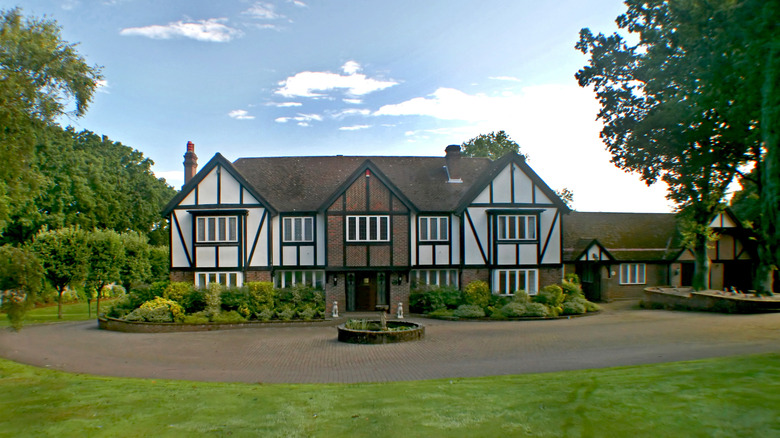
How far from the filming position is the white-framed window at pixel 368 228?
2488 centimetres

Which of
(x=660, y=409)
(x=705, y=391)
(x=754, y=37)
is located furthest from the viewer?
(x=754, y=37)

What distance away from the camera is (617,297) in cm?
3131

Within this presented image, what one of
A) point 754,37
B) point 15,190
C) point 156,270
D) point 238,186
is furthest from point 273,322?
point 156,270

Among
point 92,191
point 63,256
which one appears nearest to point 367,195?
point 63,256

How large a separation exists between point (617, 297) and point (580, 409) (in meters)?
26.5

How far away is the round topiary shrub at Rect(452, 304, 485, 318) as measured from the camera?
901 inches

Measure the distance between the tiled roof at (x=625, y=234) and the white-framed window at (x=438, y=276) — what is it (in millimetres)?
8583

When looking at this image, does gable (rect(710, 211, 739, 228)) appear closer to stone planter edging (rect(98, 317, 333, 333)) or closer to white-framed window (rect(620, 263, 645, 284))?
white-framed window (rect(620, 263, 645, 284))

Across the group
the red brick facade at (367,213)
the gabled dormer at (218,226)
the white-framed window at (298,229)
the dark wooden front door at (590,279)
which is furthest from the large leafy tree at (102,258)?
the dark wooden front door at (590,279)

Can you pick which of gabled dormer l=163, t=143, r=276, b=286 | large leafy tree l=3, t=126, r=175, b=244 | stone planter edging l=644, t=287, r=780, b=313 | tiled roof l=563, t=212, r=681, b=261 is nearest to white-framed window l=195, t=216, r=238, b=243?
gabled dormer l=163, t=143, r=276, b=286

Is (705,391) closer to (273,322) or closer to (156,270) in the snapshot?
(273,322)

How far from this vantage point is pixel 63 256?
23359 mm

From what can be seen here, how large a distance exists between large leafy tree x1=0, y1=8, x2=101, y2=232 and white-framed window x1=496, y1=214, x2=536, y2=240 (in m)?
19.3

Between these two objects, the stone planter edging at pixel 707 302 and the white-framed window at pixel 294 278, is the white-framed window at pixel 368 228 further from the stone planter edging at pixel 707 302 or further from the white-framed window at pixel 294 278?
the stone planter edging at pixel 707 302
